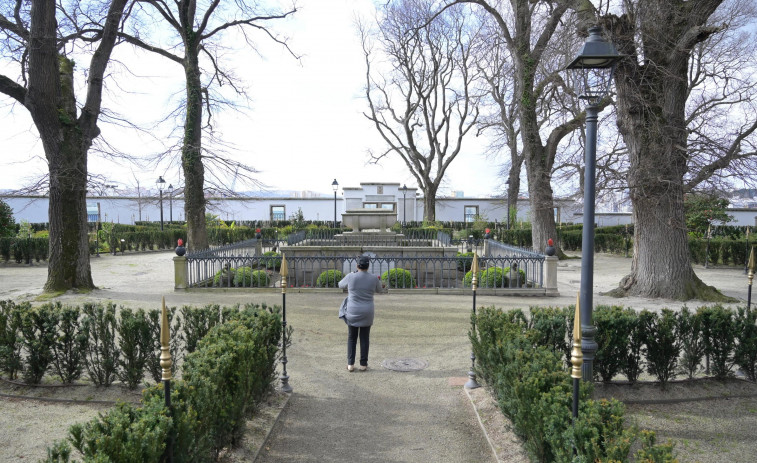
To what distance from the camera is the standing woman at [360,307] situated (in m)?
6.17

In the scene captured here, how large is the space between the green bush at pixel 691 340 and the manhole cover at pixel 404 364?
3.10 meters

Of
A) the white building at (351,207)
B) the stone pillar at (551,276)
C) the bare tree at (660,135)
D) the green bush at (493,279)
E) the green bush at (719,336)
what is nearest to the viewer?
the green bush at (719,336)

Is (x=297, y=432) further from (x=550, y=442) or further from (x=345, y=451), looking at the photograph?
(x=550, y=442)

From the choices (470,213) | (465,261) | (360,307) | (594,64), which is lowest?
(360,307)

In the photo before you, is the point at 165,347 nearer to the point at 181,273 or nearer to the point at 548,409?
the point at 548,409

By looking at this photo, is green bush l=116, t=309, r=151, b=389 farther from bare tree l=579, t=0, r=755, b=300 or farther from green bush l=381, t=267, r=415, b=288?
bare tree l=579, t=0, r=755, b=300

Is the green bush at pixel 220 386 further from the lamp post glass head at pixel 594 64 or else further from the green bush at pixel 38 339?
the lamp post glass head at pixel 594 64

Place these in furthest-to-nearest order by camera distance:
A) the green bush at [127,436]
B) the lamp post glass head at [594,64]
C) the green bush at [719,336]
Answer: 1. the green bush at [719,336]
2. the lamp post glass head at [594,64]
3. the green bush at [127,436]

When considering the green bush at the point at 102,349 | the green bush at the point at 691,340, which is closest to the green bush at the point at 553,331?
the green bush at the point at 691,340

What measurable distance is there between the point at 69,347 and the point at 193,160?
11.0 meters

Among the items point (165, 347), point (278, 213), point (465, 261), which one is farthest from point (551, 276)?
point (278, 213)

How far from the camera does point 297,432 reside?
4.55m

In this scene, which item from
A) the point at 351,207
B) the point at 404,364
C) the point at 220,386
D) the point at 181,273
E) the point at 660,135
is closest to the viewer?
the point at 220,386

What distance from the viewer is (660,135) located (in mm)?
10555
